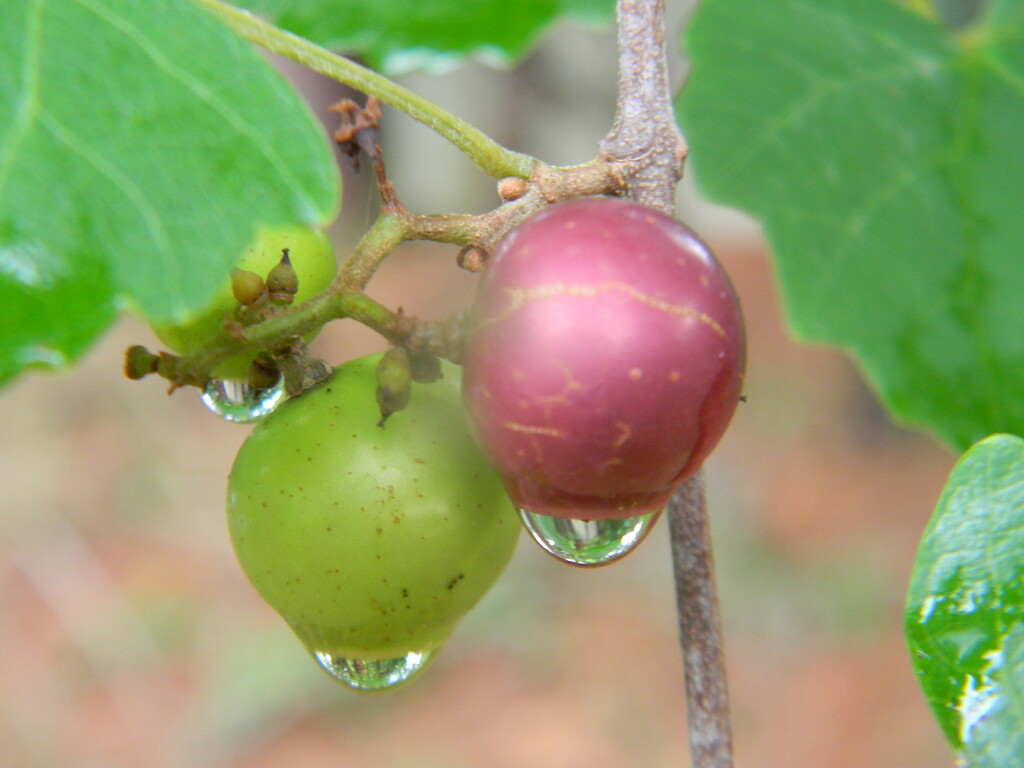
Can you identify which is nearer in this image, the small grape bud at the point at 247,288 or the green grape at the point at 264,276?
the small grape bud at the point at 247,288

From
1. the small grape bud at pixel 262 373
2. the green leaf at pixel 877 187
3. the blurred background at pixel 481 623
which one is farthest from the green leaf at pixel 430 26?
the blurred background at pixel 481 623

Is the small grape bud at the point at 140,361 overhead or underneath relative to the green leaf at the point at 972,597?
overhead

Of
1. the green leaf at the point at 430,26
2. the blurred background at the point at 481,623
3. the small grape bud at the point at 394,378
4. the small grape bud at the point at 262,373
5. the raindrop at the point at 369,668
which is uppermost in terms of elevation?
the small grape bud at the point at 394,378

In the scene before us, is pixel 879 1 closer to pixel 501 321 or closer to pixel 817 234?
pixel 817 234

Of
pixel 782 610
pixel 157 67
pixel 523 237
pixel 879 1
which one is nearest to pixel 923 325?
pixel 879 1

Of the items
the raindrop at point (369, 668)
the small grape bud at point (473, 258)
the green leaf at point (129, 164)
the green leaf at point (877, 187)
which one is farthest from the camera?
the green leaf at point (877, 187)

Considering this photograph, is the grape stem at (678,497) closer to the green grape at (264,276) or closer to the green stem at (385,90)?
the green stem at (385,90)
